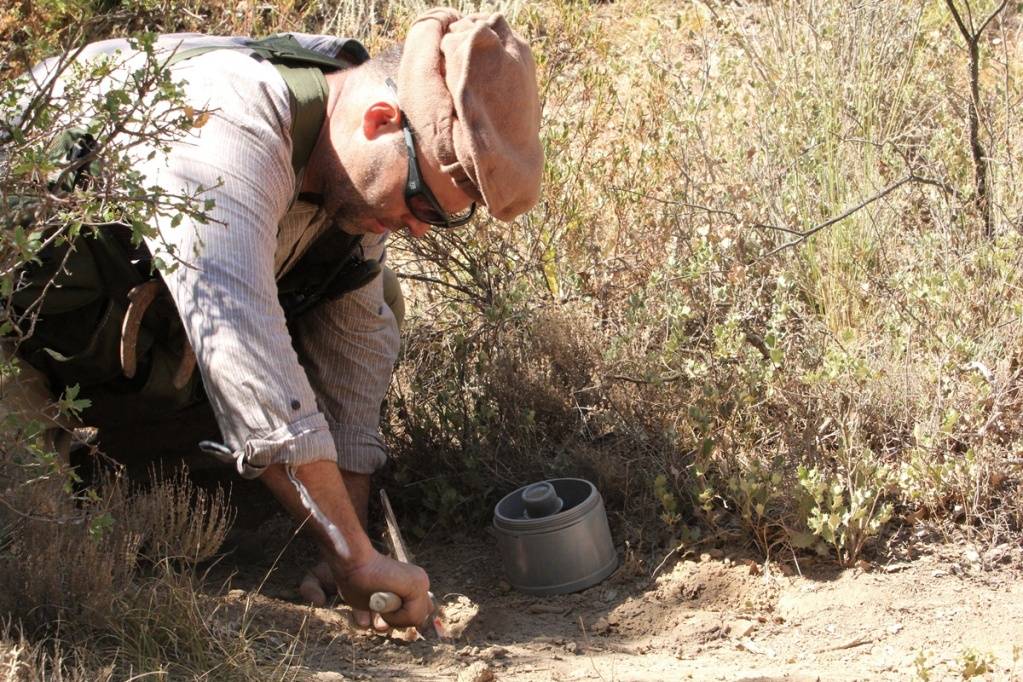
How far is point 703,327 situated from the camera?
4.21 metres

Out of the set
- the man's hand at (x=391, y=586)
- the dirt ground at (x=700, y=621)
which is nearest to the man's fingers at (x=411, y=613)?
the man's hand at (x=391, y=586)

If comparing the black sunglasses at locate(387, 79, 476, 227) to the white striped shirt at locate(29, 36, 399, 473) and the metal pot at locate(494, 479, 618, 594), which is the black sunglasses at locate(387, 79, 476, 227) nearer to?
the white striped shirt at locate(29, 36, 399, 473)

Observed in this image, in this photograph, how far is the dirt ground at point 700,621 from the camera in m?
2.98

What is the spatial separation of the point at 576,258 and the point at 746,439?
1205 mm

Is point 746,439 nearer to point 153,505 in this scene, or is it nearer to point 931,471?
point 931,471

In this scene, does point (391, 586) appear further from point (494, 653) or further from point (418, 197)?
point (418, 197)

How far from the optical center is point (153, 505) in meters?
3.00

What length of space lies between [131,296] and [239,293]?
1.65 ft

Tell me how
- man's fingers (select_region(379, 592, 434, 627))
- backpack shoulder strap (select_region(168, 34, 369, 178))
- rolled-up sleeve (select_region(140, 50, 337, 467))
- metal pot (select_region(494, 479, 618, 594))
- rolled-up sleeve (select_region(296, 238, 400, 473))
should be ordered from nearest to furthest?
1. rolled-up sleeve (select_region(140, 50, 337, 467))
2. man's fingers (select_region(379, 592, 434, 627))
3. backpack shoulder strap (select_region(168, 34, 369, 178))
4. metal pot (select_region(494, 479, 618, 594))
5. rolled-up sleeve (select_region(296, 238, 400, 473))

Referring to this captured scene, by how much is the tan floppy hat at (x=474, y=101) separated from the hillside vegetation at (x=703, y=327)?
2.30 feet

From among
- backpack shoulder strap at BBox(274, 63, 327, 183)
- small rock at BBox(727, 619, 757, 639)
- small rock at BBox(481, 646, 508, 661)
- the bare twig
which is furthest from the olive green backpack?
the bare twig

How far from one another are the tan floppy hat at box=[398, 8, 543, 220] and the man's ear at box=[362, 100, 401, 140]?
Answer: 0.13 feet

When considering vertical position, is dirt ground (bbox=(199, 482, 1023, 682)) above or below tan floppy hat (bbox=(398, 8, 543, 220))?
below

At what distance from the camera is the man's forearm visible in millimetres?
2791
